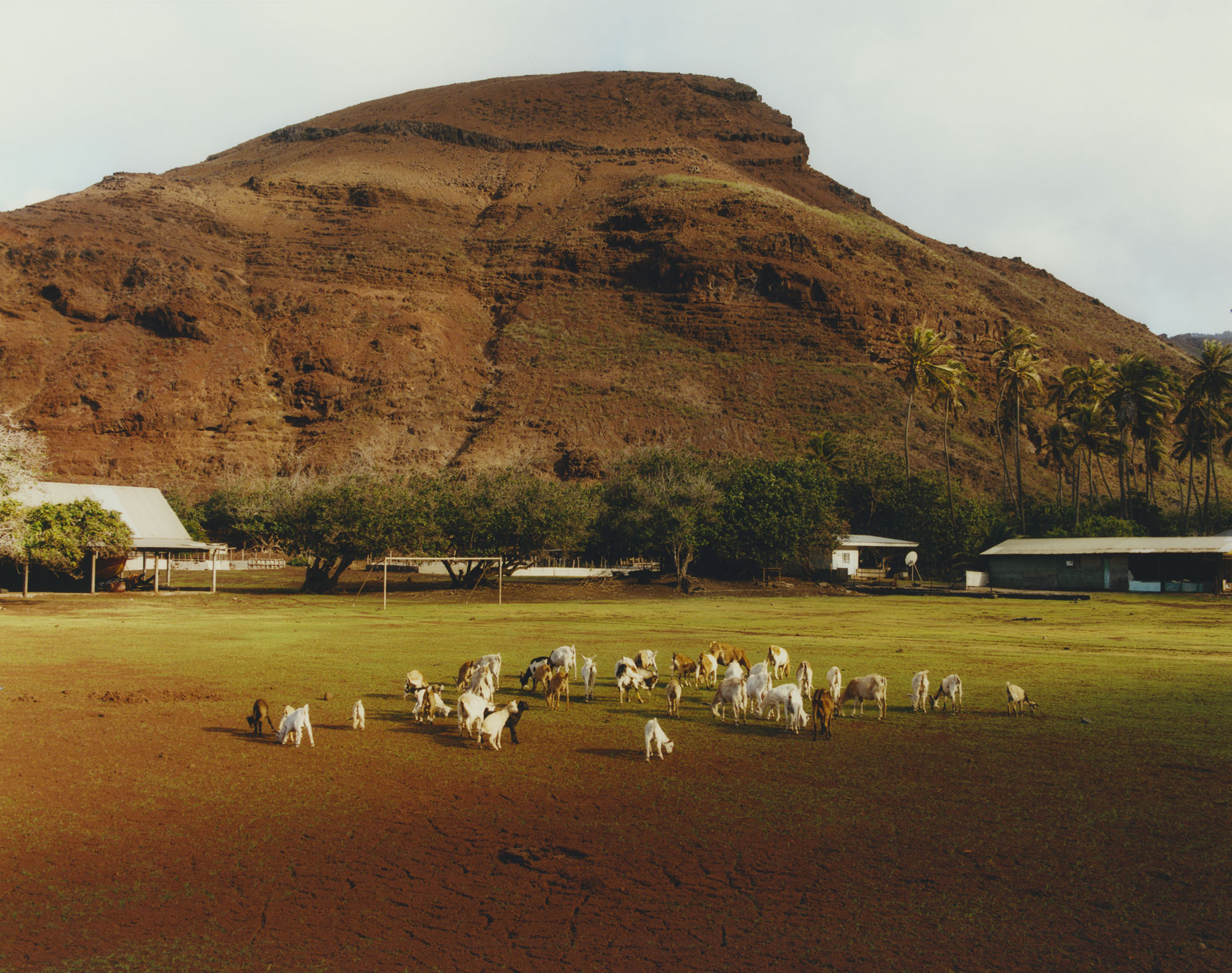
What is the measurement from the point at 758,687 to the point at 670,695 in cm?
136

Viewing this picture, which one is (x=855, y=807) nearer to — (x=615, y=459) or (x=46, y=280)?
(x=615, y=459)

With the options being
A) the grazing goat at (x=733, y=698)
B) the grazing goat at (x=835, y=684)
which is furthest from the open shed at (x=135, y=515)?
the grazing goat at (x=835, y=684)

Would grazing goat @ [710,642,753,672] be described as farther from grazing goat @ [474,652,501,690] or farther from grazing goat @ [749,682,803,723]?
grazing goat @ [474,652,501,690]

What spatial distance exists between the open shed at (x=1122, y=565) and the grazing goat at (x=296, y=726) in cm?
5726

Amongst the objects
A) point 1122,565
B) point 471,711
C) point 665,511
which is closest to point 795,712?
point 471,711

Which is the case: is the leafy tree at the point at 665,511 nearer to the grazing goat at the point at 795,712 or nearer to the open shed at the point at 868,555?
the open shed at the point at 868,555

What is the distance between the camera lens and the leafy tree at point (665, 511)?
58531mm

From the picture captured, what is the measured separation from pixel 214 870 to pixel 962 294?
147 metres

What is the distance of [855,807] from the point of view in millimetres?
8875

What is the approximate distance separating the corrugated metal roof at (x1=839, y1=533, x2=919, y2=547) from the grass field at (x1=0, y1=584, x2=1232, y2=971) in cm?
4956

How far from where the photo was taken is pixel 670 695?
44.9 feet

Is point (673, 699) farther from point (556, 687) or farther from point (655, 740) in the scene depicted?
point (655, 740)

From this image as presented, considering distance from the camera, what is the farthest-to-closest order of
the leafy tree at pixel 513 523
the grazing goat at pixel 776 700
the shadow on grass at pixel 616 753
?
the leafy tree at pixel 513 523, the grazing goat at pixel 776 700, the shadow on grass at pixel 616 753

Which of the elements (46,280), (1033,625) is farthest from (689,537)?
(46,280)
